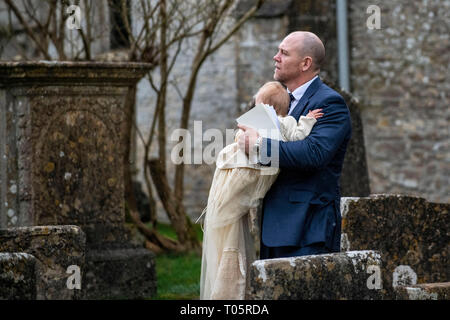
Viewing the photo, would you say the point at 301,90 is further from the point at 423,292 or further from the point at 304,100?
the point at 423,292

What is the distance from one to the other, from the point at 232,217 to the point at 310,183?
1.40ft

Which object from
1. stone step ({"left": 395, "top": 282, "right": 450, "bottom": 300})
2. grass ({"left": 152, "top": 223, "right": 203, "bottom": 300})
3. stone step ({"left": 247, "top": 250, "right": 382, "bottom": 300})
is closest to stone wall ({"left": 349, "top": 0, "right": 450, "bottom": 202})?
grass ({"left": 152, "top": 223, "right": 203, "bottom": 300})

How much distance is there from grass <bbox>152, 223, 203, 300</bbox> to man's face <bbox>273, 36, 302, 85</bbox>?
304 cm

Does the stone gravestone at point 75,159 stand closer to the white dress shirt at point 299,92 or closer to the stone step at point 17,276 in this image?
the white dress shirt at point 299,92

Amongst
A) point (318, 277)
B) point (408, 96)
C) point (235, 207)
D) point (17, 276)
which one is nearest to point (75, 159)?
point (235, 207)

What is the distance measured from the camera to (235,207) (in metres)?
4.21

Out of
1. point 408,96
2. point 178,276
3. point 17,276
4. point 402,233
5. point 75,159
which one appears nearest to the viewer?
point 17,276

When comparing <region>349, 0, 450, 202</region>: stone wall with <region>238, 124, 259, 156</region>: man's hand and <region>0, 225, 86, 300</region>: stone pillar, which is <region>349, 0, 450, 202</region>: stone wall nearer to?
<region>238, 124, 259, 156</region>: man's hand

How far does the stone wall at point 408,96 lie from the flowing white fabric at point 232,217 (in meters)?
10.6

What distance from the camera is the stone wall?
1465 centimetres

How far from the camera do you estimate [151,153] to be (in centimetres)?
1622
